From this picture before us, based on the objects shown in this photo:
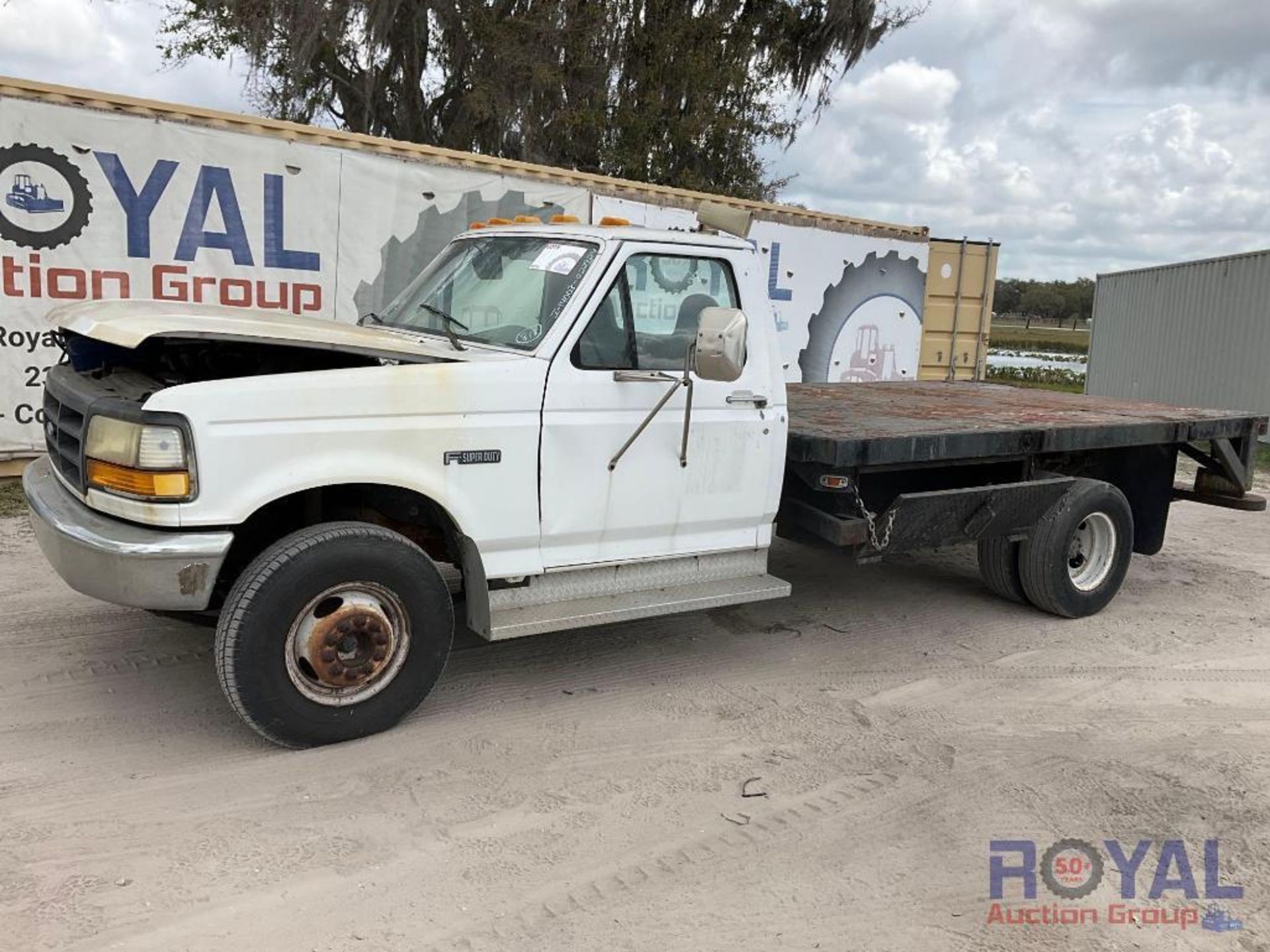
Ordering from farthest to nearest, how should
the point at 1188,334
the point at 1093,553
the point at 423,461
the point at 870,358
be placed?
1. the point at 1188,334
2. the point at 870,358
3. the point at 1093,553
4. the point at 423,461

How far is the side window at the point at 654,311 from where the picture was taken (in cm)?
445

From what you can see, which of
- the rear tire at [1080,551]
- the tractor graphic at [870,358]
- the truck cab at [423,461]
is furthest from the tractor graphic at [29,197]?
the tractor graphic at [870,358]

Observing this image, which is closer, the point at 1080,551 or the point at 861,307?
the point at 1080,551

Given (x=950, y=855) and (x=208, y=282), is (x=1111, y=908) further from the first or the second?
(x=208, y=282)

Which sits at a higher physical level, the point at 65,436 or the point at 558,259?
the point at 558,259

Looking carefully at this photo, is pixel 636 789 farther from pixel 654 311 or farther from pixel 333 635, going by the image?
pixel 654 311

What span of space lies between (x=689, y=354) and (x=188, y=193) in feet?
20.0

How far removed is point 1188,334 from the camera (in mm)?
19344

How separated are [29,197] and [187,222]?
1.16m

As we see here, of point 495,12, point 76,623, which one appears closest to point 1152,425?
point 76,623

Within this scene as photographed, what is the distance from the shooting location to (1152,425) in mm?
6312

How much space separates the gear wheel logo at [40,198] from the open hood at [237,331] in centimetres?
433

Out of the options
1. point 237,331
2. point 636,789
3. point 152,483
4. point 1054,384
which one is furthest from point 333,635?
point 1054,384

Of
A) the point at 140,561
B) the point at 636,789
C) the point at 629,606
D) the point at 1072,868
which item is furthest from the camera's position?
the point at 629,606
